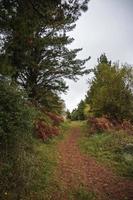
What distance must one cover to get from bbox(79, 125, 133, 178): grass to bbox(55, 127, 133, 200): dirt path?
1.85 ft

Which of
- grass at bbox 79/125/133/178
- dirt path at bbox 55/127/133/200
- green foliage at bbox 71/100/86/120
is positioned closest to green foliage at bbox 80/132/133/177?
grass at bbox 79/125/133/178

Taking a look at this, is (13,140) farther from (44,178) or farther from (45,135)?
(45,135)

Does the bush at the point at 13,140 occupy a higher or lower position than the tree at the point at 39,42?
lower

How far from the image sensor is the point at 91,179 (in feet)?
37.2

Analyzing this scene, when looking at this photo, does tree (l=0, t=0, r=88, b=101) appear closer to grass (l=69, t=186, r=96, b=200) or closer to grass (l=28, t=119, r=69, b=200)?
grass (l=28, t=119, r=69, b=200)

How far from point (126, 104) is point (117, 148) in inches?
427

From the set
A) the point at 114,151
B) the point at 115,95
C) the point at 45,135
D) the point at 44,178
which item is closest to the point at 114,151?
the point at 114,151

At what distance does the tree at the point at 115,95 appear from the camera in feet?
85.9

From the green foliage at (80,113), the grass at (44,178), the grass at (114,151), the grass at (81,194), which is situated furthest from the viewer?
the green foliage at (80,113)

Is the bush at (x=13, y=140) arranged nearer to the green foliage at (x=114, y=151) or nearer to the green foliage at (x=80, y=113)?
the green foliage at (x=114, y=151)

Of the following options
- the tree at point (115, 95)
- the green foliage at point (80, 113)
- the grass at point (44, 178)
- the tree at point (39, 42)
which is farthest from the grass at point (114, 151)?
the green foliage at point (80, 113)

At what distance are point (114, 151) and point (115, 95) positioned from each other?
446 inches

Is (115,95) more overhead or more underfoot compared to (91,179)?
more overhead

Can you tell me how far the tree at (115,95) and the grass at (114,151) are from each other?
23.1 ft
